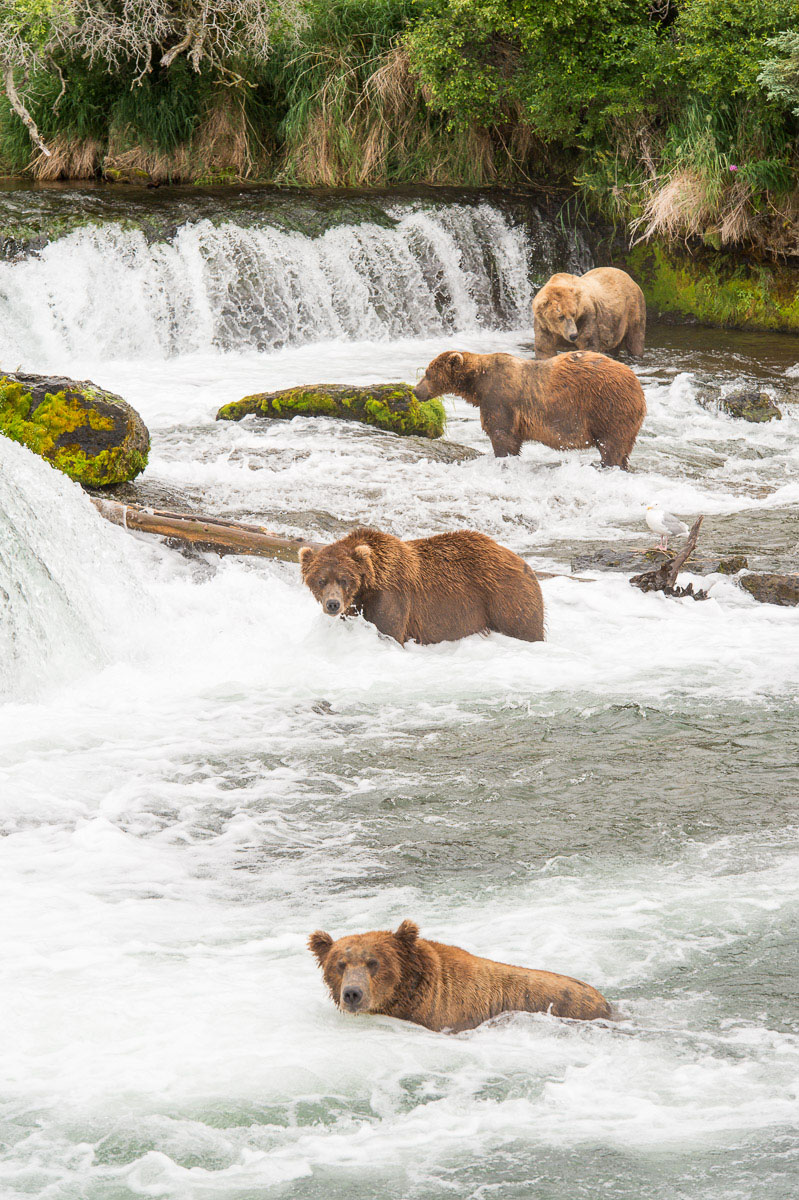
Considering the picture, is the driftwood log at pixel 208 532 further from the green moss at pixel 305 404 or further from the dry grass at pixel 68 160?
the dry grass at pixel 68 160

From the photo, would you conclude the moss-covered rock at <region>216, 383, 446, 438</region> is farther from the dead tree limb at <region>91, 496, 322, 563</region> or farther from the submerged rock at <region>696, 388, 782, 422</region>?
the dead tree limb at <region>91, 496, 322, 563</region>

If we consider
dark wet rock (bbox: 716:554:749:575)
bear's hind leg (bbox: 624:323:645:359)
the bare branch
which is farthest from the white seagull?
the bare branch

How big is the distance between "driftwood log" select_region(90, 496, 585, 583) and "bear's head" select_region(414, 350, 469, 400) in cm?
269

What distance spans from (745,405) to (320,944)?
10142mm

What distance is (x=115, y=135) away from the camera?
64.4ft

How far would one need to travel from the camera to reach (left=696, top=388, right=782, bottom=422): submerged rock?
492 inches

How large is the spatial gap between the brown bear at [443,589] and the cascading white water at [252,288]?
914 centimetres

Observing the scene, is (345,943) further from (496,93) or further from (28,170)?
(28,170)

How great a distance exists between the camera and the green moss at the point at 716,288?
16.4 m

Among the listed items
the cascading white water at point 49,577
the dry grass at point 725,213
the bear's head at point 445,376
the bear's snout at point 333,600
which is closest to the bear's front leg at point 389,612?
the bear's snout at point 333,600

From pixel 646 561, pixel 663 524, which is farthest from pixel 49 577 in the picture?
pixel 663 524

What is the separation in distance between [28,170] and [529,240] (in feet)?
26.3

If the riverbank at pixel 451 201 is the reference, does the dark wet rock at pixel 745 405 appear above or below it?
below

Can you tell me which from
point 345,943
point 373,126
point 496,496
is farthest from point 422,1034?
point 373,126
